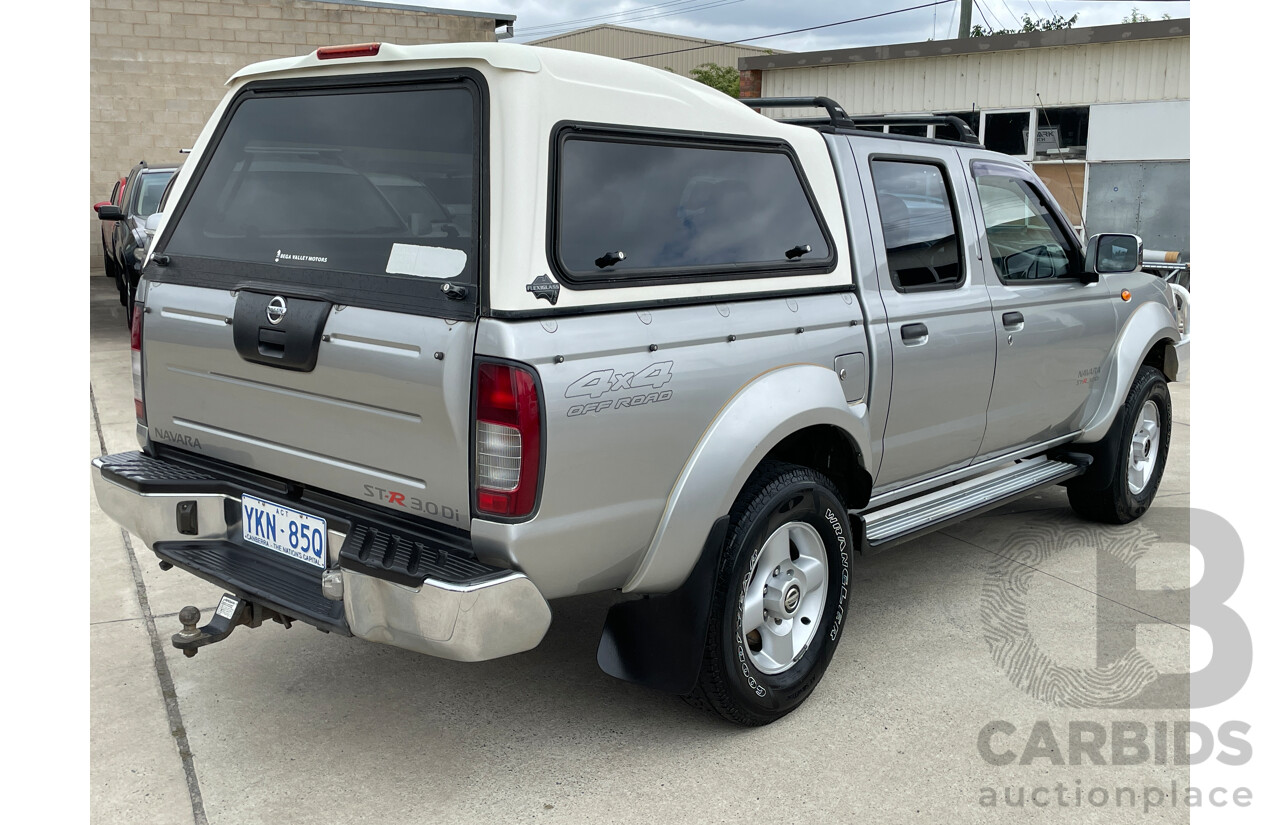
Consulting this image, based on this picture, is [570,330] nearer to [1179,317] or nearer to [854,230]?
[854,230]

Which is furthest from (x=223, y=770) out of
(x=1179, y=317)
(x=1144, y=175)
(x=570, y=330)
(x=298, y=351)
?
(x=1144, y=175)

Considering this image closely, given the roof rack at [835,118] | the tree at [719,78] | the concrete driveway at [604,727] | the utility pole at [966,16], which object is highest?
the tree at [719,78]

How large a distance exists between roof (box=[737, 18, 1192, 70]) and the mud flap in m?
15.2

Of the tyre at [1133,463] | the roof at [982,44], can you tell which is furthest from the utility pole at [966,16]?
the tyre at [1133,463]

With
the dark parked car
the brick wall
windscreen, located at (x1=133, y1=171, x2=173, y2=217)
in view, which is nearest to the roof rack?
the dark parked car

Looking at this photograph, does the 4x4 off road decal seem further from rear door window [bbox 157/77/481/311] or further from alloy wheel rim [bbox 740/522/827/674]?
alloy wheel rim [bbox 740/522/827/674]

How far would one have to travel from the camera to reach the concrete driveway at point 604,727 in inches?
124

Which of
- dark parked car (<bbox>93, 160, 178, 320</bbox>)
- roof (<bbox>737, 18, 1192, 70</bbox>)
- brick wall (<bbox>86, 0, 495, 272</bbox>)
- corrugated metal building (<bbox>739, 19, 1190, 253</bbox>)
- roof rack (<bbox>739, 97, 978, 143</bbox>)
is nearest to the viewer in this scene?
roof rack (<bbox>739, 97, 978, 143</bbox>)

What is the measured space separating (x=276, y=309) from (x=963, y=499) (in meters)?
2.91

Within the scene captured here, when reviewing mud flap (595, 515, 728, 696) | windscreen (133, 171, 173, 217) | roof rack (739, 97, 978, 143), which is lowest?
mud flap (595, 515, 728, 696)

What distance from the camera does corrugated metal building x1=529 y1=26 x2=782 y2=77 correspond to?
50688 mm

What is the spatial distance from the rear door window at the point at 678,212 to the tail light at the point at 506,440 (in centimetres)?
37

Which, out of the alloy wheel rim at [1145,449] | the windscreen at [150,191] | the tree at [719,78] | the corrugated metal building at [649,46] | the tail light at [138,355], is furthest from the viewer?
the corrugated metal building at [649,46]

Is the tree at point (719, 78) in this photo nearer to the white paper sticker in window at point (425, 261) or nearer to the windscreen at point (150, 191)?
the windscreen at point (150, 191)
